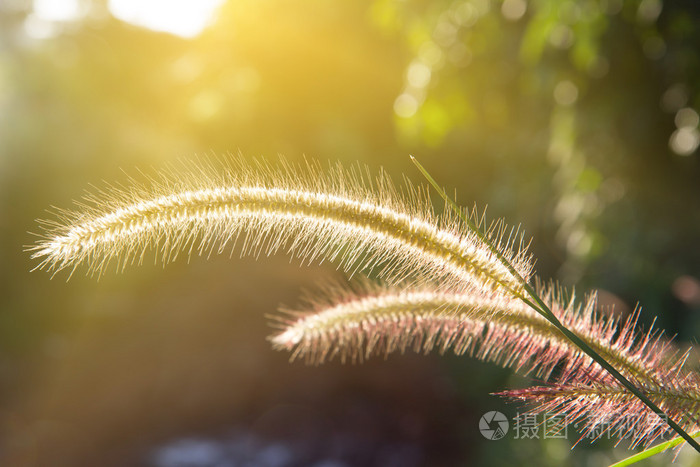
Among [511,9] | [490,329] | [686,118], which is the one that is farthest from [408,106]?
[490,329]

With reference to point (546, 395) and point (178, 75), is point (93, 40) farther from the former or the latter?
point (546, 395)

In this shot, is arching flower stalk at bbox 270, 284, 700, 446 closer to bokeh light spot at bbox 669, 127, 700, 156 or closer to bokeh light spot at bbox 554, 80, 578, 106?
bokeh light spot at bbox 669, 127, 700, 156

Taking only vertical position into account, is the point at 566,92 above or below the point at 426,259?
above

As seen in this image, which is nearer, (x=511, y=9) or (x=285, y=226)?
(x=285, y=226)

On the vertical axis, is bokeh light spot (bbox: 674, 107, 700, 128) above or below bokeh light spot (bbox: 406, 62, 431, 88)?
below

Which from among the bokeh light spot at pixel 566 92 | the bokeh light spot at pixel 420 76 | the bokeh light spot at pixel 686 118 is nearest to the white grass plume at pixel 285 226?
the bokeh light spot at pixel 686 118

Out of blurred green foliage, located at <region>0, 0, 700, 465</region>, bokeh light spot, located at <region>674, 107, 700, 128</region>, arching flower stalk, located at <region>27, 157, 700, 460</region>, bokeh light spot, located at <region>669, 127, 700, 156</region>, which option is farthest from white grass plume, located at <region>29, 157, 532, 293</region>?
bokeh light spot, located at <region>674, 107, 700, 128</region>

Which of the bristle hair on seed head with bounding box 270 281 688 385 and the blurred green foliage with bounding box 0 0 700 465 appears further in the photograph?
the blurred green foliage with bounding box 0 0 700 465

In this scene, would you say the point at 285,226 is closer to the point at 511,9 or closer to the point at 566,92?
the point at 566,92

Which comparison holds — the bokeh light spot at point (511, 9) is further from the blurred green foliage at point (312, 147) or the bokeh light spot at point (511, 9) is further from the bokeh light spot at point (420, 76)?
the bokeh light spot at point (420, 76)
